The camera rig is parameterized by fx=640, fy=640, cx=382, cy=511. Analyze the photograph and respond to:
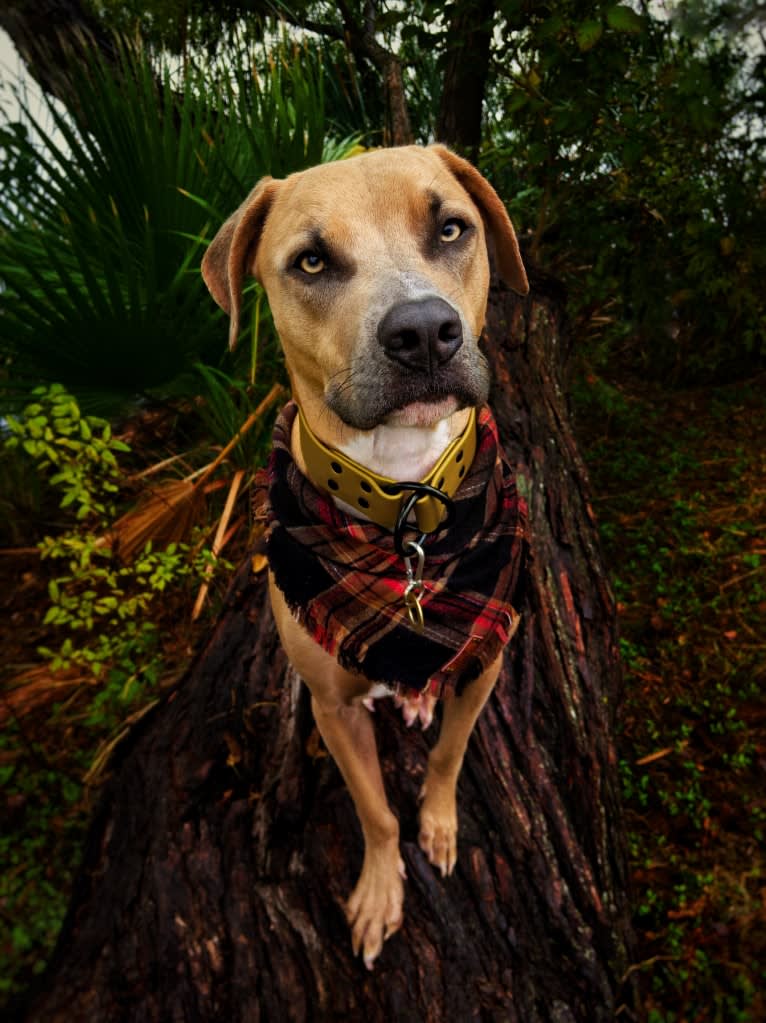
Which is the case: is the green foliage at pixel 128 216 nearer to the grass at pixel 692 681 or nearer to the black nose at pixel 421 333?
the black nose at pixel 421 333

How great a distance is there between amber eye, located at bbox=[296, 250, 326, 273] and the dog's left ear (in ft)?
1.67

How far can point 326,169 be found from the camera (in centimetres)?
163

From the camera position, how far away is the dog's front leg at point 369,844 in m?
1.62

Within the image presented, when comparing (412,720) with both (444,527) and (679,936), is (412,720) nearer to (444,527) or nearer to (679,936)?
(444,527)

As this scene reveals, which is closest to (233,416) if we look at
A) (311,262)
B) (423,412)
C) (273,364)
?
(273,364)

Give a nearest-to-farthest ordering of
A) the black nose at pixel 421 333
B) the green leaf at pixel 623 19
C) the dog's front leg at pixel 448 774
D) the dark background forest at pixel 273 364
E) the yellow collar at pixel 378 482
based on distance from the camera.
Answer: the black nose at pixel 421 333, the yellow collar at pixel 378 482, the dog's front leg at pixel 448 774, the green leaf at pixel 623 19, the dark background forest at pixel 273 364

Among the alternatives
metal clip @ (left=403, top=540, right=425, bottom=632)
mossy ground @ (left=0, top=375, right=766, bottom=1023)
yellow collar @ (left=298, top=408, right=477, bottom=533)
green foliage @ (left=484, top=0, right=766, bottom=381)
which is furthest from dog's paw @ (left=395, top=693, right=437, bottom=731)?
green foliage @ (left=484, top=0, right=766, bottom=381)

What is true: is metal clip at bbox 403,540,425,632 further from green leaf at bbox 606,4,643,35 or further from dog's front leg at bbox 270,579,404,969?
green leaf at bbox 606,4,643,35

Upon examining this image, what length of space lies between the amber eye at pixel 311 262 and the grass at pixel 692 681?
217 centimetres

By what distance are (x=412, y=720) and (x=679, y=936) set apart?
4.09 feet

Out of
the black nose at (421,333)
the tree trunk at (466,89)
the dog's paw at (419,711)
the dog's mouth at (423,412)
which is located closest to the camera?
the black nose at (421,333)

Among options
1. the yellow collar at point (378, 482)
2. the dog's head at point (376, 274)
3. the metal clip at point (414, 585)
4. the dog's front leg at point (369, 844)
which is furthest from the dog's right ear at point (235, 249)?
the dog's front leg at point (369, 844)

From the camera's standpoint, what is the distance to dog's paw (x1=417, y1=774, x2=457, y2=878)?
1764 mm

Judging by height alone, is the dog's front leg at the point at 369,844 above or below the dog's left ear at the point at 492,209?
below
